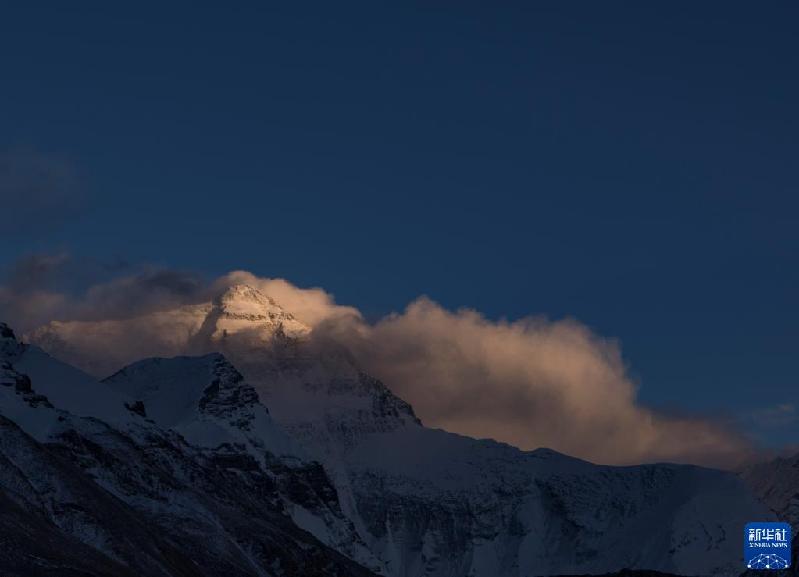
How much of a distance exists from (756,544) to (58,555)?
99.1 metres

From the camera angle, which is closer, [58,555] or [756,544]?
[756,544]

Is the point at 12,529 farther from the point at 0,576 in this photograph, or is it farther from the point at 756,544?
the point at 756,544

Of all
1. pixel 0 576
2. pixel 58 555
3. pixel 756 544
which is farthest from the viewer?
pixel 58 555

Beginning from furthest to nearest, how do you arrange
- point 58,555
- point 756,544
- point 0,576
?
1. point 58,555
2. point 0,576
3. point 756,544

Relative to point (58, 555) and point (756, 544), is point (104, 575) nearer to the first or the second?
point (58, 555)

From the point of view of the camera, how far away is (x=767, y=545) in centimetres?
11719

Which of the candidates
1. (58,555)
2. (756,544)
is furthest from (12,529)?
(756,544)

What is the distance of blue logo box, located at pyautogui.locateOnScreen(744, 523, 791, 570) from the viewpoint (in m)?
118

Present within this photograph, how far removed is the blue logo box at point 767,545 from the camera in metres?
118

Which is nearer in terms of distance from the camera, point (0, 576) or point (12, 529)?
point (0, 576)

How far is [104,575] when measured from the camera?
196 metres

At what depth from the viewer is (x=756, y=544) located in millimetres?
117875

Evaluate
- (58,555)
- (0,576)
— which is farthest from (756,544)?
(58,555)

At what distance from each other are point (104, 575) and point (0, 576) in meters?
22.4
